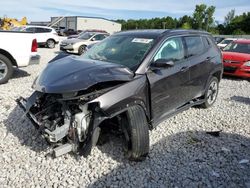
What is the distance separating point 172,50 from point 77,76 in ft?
6.22

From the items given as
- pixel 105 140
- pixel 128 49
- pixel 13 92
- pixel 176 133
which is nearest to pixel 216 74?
pixel 176 133

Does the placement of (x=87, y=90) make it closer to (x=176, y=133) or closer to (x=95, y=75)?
(x=95, y=75)

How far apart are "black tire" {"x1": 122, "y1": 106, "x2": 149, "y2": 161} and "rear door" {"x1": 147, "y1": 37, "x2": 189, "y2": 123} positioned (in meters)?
0.47

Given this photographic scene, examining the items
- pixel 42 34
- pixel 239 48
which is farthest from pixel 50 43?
pixel 239 48

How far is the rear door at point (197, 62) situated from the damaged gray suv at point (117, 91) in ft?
0.14

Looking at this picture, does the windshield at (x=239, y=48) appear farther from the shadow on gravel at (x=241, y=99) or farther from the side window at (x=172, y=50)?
the side window at (x=172, y=50)

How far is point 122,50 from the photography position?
438 centimetres

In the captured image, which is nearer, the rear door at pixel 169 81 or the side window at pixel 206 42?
the rear door at pixel 169 81

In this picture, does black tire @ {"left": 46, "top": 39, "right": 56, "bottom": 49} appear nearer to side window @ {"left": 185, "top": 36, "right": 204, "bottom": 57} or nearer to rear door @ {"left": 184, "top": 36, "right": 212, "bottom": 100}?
rear door @ {"left": 184, "top": 36, "right": 212, "bottom": 100}

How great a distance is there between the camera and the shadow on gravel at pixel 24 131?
3962 millimetres

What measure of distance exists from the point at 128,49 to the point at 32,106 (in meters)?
1.78

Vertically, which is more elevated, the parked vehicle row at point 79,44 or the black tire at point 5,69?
the parked vehicle row at point 79,44

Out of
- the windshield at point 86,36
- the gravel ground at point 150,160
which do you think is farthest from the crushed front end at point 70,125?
the windshield at point 86,36

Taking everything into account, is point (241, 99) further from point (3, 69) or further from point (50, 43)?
point (50, 43)
